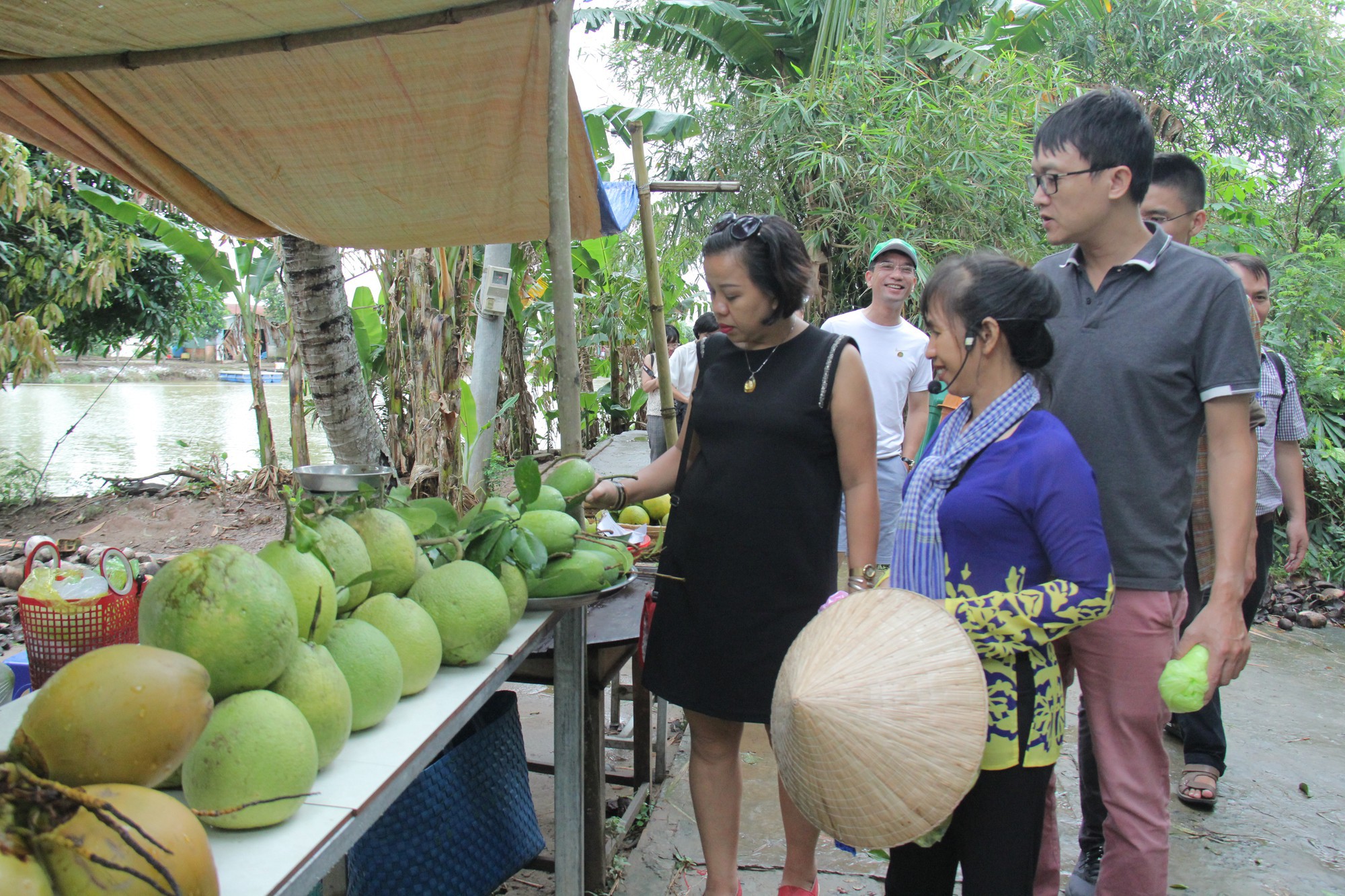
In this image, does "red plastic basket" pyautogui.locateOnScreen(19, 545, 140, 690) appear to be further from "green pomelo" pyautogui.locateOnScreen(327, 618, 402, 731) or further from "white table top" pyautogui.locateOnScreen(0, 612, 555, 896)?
"green pomelo" pyautogui.locateOnScreen(327, 618, 402, 731)

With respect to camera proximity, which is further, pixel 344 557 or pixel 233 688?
pixel 344 557

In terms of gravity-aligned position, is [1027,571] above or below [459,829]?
above

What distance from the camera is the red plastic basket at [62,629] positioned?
153cm

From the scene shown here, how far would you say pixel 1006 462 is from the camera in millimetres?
1579

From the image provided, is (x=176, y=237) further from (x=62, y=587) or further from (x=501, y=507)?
(x=501, y=507)

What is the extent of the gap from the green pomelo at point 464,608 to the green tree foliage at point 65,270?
16.2ft

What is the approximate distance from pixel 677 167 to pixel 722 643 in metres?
8.22

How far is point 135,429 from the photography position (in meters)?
15.4

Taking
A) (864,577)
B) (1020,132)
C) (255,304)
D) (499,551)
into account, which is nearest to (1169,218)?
(864,577)

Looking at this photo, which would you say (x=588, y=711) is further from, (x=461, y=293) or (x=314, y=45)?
(x=461, y=293)

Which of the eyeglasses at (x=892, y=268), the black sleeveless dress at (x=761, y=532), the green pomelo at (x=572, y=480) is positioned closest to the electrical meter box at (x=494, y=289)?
the eyeglasses at (x=892, y=268)

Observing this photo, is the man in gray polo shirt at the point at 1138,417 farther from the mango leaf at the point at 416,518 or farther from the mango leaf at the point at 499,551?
the mango leaf at the point at 416,518

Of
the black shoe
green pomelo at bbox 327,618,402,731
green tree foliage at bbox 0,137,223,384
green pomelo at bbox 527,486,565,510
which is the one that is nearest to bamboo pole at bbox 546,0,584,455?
green pomelo at bbox 527,486,565,510

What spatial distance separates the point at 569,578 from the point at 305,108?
151 cm
